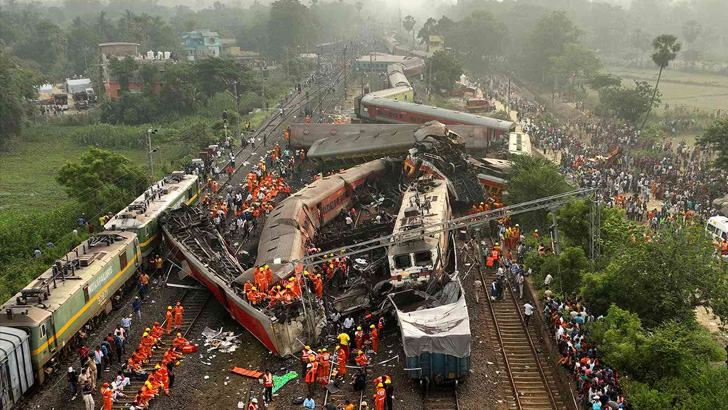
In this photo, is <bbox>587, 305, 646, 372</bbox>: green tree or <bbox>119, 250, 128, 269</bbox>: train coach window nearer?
<bbox>587, 305, 646, 372</bbox>: green tree

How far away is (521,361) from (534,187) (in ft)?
41.2

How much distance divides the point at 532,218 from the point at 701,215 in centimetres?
901

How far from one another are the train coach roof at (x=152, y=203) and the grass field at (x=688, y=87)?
53.7 metres

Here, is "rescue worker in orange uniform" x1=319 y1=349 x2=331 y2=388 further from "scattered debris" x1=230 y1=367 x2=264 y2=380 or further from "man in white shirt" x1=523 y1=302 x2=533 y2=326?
"man in white shirt" x1=523 y1=302 x2=533 y2=326

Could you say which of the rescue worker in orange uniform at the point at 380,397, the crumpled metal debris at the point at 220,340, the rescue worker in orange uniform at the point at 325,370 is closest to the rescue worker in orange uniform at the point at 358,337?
the rescue worker in orange uniform at the point at 325,370

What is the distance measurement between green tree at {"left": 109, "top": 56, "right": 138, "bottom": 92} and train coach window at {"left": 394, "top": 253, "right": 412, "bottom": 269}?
61.4 meters

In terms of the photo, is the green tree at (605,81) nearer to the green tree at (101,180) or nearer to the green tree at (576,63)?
the green tree at (576,63)

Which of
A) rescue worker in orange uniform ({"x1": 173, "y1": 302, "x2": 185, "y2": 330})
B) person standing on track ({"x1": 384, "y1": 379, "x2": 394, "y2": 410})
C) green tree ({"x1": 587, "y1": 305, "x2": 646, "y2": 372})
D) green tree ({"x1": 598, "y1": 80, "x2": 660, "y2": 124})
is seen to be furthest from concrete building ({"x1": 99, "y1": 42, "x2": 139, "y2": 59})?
green tree ({"x1": 587, "y1": 305, "x2": 646, "y2": 372})

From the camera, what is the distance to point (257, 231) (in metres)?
32.6

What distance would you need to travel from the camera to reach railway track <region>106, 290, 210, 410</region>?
62.5 ft

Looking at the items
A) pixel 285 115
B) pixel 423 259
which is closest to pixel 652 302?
pixel 423 259

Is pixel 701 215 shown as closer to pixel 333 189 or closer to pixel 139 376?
pixel 333 189

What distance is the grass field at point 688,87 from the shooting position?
244 feet

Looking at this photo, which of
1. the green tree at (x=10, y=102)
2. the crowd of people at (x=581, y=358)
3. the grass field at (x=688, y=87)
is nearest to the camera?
the crowd of people at (x=581, y=358)
